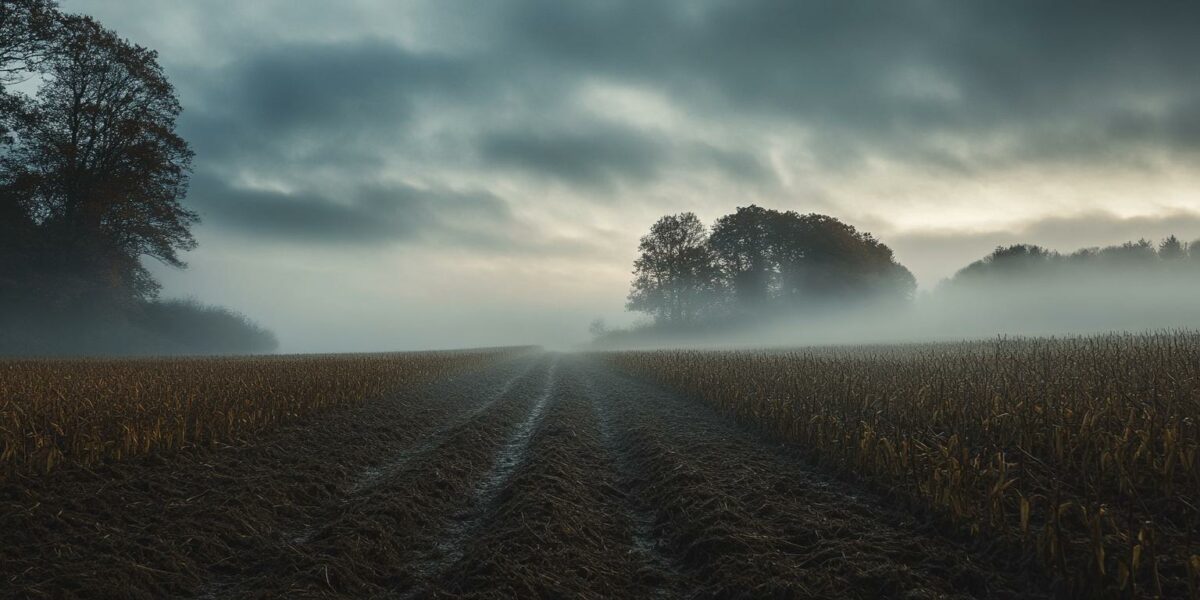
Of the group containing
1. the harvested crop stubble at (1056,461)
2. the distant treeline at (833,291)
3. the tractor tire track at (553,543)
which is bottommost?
the tractor tire track at (553,543)

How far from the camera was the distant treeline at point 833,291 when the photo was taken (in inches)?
2422

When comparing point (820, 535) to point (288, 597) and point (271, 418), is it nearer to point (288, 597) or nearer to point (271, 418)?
point (288, 597)

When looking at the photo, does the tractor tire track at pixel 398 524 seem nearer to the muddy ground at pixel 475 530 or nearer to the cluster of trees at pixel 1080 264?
the muddy ground at pixel 475 530

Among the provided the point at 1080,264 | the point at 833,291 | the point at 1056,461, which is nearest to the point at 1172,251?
the point at 1080,264

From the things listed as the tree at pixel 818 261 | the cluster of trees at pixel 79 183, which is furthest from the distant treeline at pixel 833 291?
the cluster of trees at pixel 79 183

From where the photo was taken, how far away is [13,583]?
14.6 feet

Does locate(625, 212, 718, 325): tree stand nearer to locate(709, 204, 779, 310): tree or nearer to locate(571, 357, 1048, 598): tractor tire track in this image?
locate(709, 204, 779, 310): tree

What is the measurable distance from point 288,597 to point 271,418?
774 cm

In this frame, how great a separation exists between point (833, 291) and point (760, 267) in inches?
339

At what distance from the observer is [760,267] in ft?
207

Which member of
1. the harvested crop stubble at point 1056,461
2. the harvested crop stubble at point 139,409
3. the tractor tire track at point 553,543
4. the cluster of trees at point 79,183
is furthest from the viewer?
the cluster of trees at point 79,183

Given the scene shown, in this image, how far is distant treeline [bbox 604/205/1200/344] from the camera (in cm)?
6153

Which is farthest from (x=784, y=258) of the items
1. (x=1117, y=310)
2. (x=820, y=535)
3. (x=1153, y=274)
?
(x=820, y=535)

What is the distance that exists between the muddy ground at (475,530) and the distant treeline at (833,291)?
54629mm
